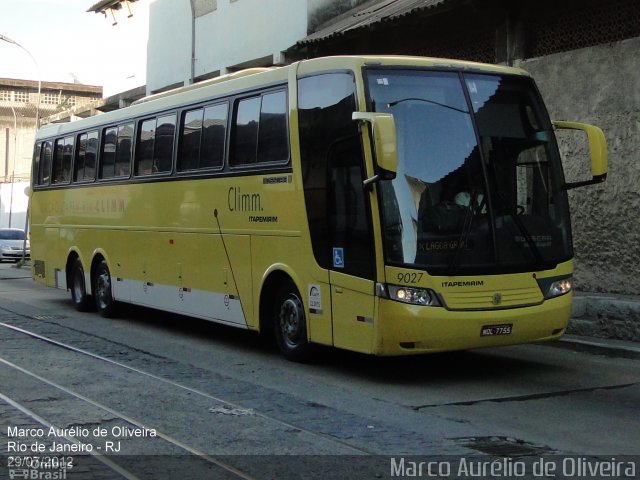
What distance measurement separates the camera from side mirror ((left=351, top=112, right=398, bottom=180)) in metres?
8.17

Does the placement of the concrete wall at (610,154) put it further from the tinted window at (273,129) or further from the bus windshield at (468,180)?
the tinted window at (273,129)

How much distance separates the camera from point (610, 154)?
539 inches

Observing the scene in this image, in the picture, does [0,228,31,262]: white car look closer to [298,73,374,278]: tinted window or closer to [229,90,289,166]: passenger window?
[229,90,289,166]: passenger window

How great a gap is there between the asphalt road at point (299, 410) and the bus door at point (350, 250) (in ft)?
1.87

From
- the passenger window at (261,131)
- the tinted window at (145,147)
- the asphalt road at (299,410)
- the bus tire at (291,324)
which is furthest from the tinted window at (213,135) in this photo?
the asphalt road at (299,410)

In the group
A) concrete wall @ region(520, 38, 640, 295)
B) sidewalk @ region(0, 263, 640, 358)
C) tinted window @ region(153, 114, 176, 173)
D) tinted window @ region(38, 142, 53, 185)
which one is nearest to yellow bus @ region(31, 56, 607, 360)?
tinted window @ region(153, 114, 176, 173)

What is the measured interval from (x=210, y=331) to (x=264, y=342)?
156cm

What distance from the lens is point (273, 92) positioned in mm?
10422

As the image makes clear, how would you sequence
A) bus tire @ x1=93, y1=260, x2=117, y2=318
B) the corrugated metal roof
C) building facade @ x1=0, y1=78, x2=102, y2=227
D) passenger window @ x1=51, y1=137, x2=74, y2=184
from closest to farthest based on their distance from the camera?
bus tire @ x1=93, y1=260, x2=117, y2=318 → the corrugated metal roof → passenger window @ x1=51, y1=137, x2=74, y2=184 → building facade @ x1=0, y1=78, x2=102, y2=227

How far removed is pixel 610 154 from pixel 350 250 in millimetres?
6237

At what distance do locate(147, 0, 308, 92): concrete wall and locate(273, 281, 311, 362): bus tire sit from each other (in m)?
11.9

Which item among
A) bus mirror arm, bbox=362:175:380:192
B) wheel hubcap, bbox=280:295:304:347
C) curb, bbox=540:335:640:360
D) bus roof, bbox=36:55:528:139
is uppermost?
bus roof, bbox=36:55:528:139

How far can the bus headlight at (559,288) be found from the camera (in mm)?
9227

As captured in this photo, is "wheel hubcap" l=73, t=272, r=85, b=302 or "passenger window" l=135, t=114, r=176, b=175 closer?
"passenger window" l=135, t=114, r=176, b=175
